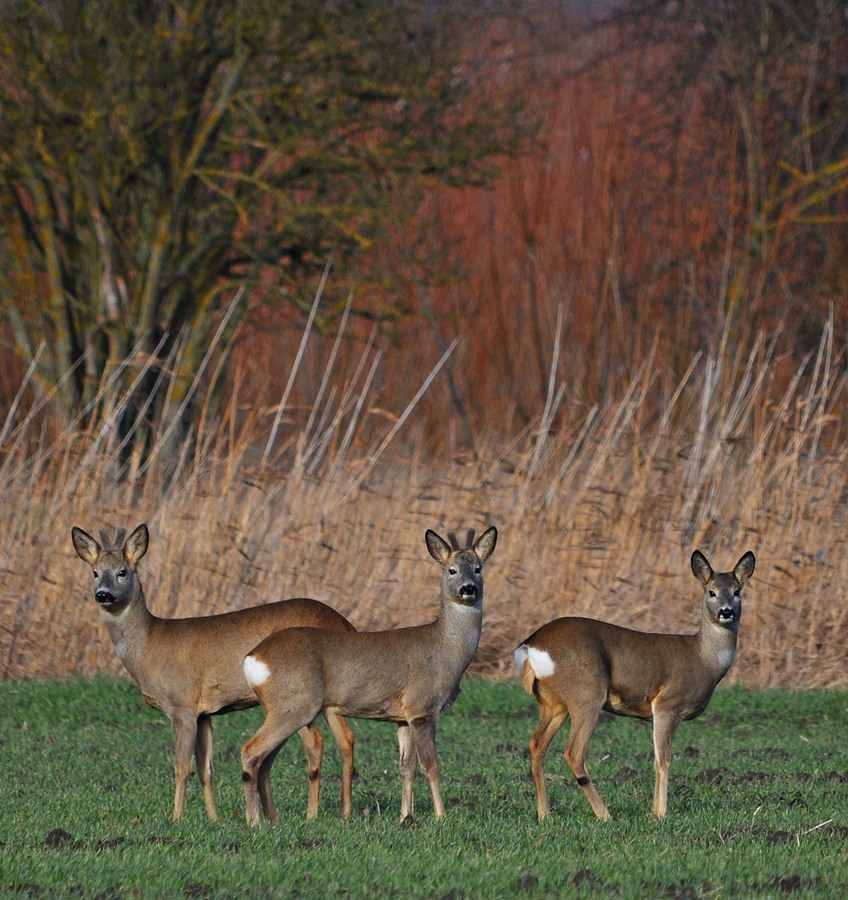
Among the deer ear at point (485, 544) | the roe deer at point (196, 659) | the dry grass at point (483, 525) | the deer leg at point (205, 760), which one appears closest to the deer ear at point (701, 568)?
the deer ear at point (485, 544)

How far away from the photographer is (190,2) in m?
15.4

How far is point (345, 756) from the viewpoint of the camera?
19.9ft

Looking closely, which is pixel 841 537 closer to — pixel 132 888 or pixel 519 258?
pixel 132 888

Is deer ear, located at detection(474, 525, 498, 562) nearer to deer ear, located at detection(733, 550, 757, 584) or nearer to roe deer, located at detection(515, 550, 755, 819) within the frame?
roe deer, located at detection(515, 550, 755, 819)

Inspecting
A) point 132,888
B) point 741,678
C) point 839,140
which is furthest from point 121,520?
point 839,140

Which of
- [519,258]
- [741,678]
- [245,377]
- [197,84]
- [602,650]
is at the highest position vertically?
[197,84]

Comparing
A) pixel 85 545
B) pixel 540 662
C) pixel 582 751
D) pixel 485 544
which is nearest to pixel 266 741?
pixel 540 662

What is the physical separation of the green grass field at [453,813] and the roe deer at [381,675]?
268 millimetres

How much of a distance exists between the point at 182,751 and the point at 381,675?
80 cm

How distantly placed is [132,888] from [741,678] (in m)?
6.00

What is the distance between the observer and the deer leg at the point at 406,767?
5809 millimetres

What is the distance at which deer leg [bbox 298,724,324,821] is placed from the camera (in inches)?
237

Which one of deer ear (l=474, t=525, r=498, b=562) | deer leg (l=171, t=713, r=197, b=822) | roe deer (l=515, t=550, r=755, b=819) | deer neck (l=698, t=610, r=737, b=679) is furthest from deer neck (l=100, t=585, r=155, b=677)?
deer neck (l=698, t=610, r=737, b=679)

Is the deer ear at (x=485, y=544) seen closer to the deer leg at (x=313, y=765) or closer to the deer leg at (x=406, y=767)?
the deer leg at (x=406, y=767)
